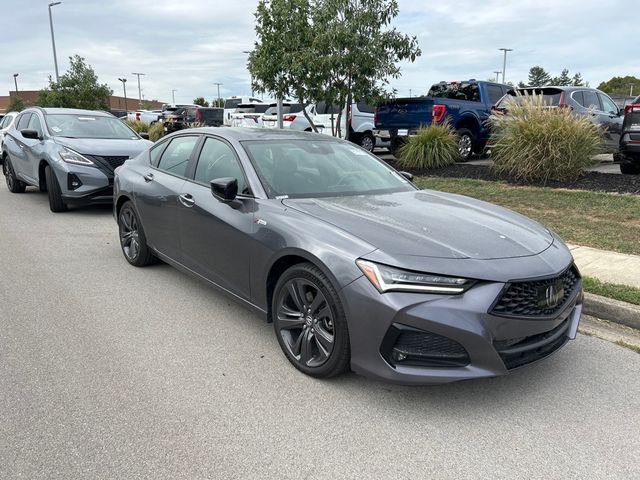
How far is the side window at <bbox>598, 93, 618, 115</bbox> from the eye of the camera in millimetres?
12727

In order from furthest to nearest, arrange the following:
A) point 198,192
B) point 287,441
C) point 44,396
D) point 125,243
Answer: point 125,243
point 198,192
point 44,396
point 287,441

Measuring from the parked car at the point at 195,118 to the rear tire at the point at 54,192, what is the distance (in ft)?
50.0

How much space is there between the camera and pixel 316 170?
4.29m

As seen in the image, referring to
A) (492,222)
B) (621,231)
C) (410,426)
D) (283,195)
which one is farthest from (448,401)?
(621,231)

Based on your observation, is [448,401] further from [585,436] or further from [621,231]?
[621,231]

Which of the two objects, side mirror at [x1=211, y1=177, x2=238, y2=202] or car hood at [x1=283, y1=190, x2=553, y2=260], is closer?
car hood at [x1=283, y1=190, x2=553, y2=260]

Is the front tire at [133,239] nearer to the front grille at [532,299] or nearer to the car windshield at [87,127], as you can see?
the front grille at [532,299]

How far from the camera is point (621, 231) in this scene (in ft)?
21.7

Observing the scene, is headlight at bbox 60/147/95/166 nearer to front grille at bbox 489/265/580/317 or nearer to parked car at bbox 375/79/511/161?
front grille at bbox 489/265/580/317

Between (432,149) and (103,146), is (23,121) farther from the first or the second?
(432,149)

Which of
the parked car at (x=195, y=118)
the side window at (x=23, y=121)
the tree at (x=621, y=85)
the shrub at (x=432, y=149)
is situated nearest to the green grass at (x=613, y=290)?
the shrub at (x=432, y=149)

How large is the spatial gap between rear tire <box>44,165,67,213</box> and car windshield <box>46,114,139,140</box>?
0.88 m

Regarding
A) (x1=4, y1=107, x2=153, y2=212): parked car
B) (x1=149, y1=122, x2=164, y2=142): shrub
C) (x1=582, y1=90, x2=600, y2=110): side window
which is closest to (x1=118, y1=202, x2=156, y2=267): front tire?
(x1=4, y1=107, x2=153, y2=212): parked car

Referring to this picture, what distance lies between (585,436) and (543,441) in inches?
9.7
